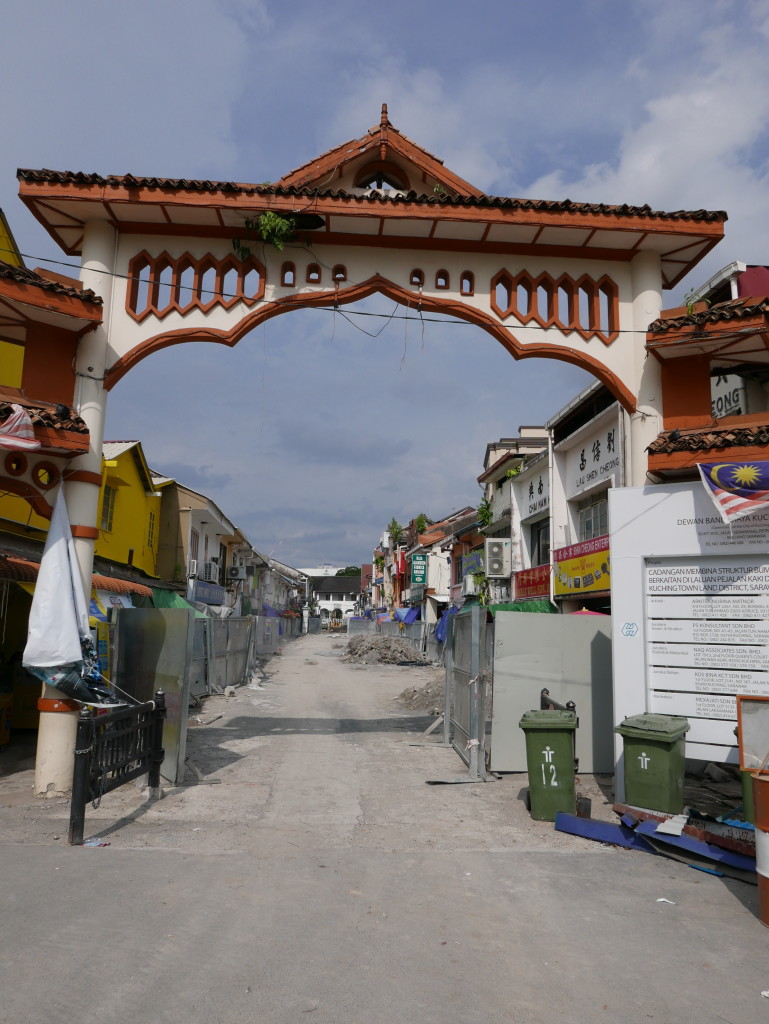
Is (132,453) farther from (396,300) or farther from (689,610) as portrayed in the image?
(689,610)

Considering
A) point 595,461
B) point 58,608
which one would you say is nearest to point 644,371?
point 58,608

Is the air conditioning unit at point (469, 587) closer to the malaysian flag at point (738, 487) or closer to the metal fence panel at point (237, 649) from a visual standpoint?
the metal fence panel at point (237, 649)

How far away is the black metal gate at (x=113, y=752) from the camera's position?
6.93m

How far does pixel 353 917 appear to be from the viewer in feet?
16.9

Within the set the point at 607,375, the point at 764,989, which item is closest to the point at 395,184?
the point at 607,375

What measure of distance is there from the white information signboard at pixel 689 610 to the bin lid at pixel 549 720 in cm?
55

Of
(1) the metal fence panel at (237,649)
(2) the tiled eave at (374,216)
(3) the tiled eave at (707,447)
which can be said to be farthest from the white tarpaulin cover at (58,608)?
(1) the metal fence panel at (237,649)

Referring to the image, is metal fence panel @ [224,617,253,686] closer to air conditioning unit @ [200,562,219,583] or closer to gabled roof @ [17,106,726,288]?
air conditioning unit @ [200,562,219,583]

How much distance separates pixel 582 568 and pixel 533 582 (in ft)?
16.8

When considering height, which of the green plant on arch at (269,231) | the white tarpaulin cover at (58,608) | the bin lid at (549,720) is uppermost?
the green plant on arch at (269,231)

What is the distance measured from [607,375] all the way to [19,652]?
1094 cm

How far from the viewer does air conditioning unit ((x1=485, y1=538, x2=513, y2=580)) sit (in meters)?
28.3

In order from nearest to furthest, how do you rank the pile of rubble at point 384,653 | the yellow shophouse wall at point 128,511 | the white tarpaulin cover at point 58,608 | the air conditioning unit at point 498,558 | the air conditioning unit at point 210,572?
the white tarpaulin cover at point 58,608 → the yellow shophouse wall at point 128,511 → the air conditioning unit at point 498,558 → the air conditioning unit at point 210,572 → the pile of rubble at point 384,653

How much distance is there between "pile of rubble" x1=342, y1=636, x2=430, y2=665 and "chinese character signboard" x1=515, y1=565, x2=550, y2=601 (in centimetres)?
1052
